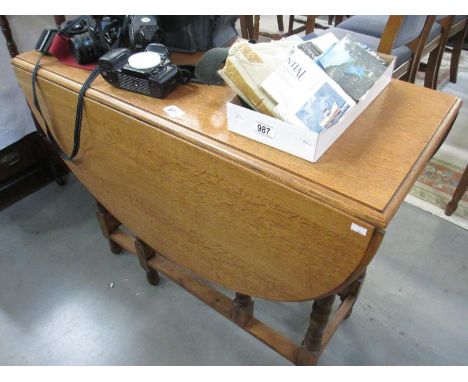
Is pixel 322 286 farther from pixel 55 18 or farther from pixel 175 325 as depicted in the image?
pixel 55 18

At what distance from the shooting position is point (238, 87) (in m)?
0.71

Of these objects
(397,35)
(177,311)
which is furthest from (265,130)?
(397,35)

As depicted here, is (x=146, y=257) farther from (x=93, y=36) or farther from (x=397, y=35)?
(x=397, y=35)

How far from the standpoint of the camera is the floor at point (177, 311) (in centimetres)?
122

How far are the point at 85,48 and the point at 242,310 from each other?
2.89ft

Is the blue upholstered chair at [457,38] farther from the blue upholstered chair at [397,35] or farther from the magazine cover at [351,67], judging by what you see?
the magazine cover at [351,67]

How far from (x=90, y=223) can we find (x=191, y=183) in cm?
102

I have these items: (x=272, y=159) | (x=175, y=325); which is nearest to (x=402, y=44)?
(x=272, y=159)

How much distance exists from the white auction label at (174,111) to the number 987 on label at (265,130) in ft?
0.67

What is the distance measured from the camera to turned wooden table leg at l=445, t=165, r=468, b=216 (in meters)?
1.58

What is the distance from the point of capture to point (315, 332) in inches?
40.2

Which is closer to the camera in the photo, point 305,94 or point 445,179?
point 305,94

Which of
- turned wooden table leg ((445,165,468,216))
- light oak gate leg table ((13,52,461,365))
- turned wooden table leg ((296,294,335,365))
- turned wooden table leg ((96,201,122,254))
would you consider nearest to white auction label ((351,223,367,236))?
light oak gate leg table ((13,52,461,365))

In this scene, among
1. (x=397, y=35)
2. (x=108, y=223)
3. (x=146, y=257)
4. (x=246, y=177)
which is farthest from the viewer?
(x=397, y=35)
